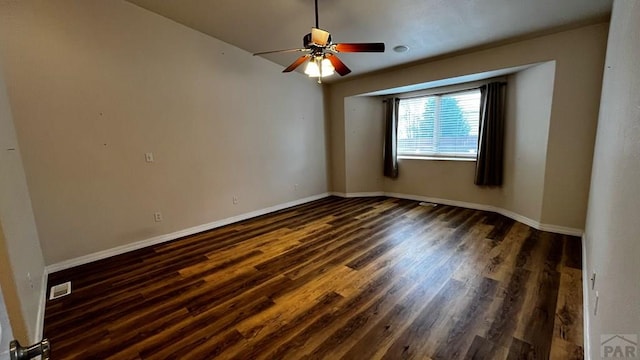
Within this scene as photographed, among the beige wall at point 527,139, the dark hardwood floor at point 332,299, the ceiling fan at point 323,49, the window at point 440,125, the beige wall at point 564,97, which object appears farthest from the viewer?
the window at point 440,125

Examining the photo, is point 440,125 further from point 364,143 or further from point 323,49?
point 323,49

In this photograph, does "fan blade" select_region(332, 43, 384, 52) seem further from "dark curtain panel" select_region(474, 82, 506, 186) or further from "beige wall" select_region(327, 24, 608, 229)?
"dark curtain panel" select_region(474, 82, 506, 186)

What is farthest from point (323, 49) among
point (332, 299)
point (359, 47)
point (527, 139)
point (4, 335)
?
point (527, 139)

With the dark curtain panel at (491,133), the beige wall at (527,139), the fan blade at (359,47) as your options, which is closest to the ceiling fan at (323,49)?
the fan blade at (359,47)

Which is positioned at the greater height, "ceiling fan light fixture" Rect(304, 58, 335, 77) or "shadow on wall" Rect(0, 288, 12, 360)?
"ceiling fan light fixture" Rect(304, 58, 335, 77)

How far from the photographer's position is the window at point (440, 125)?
453cm

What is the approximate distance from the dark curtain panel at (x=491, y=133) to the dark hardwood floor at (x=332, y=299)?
106 cm

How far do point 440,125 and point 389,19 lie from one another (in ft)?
8.39

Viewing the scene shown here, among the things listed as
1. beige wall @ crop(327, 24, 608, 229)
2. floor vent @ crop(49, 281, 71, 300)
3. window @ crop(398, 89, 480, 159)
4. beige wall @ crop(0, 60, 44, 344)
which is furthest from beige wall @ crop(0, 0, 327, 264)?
→ beige wall @ crop(327, 24, 608, 229)

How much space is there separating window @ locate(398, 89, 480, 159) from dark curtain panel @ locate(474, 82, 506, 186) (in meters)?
0.25

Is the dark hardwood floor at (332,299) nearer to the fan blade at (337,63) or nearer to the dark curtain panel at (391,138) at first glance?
the fan blade at (337,63)

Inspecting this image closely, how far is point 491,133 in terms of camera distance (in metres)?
4.10

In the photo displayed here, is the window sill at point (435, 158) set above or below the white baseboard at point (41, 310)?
above

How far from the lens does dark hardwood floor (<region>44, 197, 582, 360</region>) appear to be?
5.29 ft
